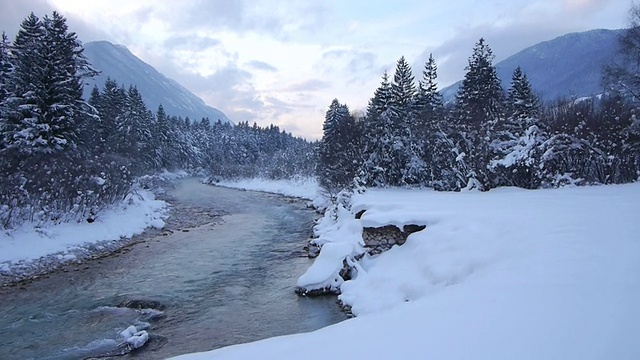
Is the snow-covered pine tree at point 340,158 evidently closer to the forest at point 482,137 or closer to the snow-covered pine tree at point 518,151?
the forest at point 482,137

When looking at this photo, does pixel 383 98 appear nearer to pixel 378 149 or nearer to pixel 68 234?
pixel 378 149

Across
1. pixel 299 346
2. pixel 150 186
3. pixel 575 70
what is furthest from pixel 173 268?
pixel 575 70

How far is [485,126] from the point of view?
74.2 feet

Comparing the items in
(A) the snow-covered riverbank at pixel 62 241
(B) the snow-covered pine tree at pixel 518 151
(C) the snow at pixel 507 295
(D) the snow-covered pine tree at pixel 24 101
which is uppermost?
(D) the snow-covered pine tree at pixel 24 101

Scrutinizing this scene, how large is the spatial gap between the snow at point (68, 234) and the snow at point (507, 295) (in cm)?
1284

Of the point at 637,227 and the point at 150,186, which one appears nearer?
the point at 637,227

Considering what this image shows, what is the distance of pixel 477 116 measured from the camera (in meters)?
28.4

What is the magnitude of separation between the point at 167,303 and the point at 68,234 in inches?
372

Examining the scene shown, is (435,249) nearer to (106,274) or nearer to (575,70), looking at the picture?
(106,274)

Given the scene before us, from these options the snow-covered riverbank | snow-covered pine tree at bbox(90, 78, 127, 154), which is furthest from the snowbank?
the snow-covered riverbank

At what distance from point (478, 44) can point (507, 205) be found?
28.8 metres

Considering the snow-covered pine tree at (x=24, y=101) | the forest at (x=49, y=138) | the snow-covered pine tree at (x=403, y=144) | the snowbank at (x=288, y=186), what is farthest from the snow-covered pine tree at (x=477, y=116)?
the snow-covered pine tree at (x=24, y=101)

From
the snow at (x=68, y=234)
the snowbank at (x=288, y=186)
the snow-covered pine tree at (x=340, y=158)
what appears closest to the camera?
the snow at (x=68, y=234)

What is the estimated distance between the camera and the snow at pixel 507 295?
400 centimetres
